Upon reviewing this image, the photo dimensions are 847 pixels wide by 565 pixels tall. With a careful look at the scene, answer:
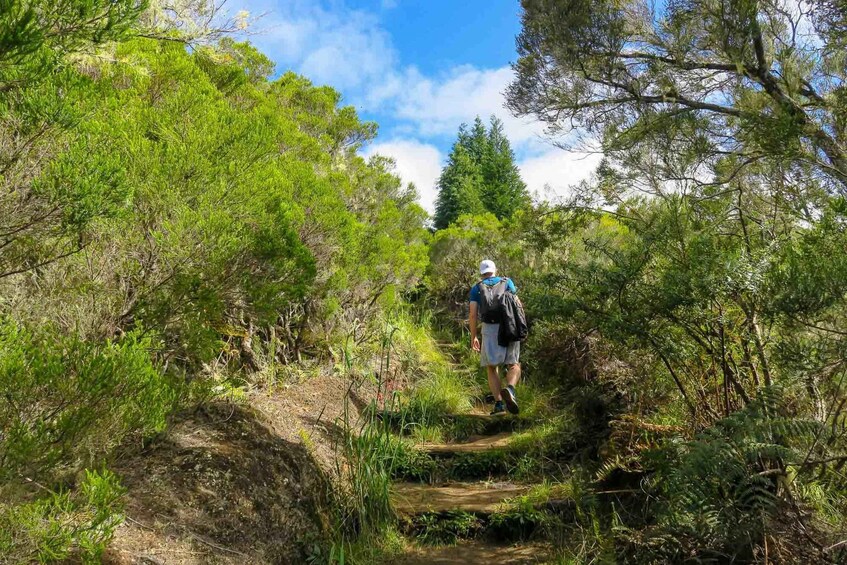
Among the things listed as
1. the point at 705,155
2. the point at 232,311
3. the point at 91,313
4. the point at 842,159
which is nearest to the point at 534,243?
the point at 705,155

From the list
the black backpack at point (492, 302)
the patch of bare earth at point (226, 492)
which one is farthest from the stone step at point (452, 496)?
A: the black backpack at point (492, 302)

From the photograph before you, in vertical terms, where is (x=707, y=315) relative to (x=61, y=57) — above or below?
below

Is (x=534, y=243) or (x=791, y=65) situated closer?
(x=791, y=65)

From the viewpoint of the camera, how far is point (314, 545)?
3346 millimetres

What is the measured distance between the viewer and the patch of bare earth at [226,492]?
9.27ft

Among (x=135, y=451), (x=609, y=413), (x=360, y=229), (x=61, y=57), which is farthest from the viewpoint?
(x=360, y=229)

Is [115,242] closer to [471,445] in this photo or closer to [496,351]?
[496,351]

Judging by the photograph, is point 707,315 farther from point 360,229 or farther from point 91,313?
point 360,229

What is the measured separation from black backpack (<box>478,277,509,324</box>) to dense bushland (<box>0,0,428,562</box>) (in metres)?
1.54

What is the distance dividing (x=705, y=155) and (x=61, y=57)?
405 centimetres

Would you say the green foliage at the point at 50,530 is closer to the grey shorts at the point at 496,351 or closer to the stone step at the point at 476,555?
the stone step at the point at 476,555

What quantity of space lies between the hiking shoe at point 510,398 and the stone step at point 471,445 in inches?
13.6

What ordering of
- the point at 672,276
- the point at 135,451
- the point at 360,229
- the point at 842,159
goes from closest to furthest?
1. the point at 672,276
2. the point at 842,159
3. the point at 135,451
4. the point at 360,229

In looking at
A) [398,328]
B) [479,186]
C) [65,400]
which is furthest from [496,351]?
[479,186]
